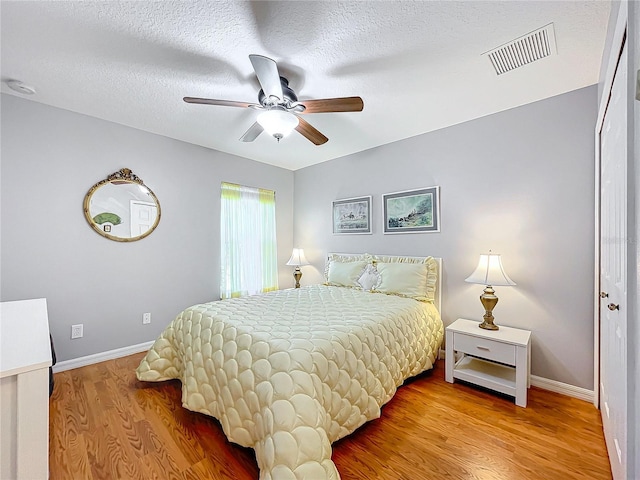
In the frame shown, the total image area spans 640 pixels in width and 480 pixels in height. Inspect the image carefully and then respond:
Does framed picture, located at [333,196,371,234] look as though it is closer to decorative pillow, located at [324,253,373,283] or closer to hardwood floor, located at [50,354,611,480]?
decorative pillow, located at [324,253,373,283]

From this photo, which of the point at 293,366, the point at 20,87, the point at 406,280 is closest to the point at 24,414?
the point at 293,366

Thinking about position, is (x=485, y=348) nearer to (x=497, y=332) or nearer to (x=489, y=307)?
(x=497, y=332)

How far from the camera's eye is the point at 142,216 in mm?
3012

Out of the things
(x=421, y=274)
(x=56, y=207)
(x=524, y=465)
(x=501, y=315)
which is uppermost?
(x=56, y=207)

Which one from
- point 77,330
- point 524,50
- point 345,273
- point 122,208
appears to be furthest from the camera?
point 345,273

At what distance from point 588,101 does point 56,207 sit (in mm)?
4589

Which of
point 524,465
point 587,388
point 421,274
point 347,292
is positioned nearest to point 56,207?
point 347,292

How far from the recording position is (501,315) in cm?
249

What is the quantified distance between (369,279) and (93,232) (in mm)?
2887

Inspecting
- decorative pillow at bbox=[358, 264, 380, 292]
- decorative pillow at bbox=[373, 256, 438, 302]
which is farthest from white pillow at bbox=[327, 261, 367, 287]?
decorative pillow at bbox=[373, 256, 438, 302]

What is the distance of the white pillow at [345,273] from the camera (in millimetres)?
3227

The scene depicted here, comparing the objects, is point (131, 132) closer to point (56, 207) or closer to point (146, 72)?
point (56, 207)

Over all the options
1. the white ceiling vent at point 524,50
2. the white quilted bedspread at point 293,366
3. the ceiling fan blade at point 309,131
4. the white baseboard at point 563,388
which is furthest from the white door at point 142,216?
the white baseboard at point 563,388

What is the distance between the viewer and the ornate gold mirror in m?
2.72
